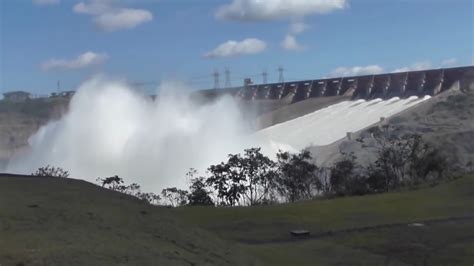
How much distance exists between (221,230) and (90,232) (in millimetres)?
7631

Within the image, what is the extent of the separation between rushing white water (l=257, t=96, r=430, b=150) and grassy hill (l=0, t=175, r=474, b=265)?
57.1 meters

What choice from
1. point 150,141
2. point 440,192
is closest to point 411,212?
point 440,192

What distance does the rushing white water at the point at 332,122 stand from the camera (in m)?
82.0

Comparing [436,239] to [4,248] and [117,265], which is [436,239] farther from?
[4,248]

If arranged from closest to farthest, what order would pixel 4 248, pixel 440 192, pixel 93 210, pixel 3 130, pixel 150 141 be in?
pixel 4 248 → pixel 93 210 → pixel 440 192 → pixel 150 141 → pixel 3 130

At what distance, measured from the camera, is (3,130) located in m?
112

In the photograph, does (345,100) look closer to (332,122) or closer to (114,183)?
(332,122)

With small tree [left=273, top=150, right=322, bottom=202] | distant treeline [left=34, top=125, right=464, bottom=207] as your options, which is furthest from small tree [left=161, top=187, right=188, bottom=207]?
small tree [left=273, top=150, right=322, bottom=202]

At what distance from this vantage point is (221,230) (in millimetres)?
16125

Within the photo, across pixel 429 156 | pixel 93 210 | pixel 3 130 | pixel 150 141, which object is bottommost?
pixel 93 210

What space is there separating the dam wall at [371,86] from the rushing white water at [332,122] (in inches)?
134

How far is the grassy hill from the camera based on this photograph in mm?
8141

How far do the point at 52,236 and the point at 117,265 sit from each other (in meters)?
1.10

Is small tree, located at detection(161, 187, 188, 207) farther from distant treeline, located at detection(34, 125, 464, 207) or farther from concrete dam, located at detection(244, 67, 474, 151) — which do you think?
concrete dam, located at detection(244, 67, 474, 151)
